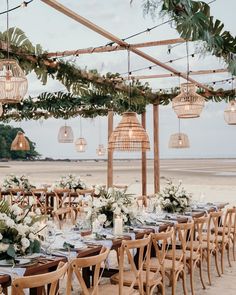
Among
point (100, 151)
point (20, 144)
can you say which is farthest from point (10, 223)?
point (100, 151)

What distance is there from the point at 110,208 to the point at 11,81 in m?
1.80

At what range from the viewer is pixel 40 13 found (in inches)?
275

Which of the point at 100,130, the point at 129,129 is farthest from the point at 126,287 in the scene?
the point at 100,130

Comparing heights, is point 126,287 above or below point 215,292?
above

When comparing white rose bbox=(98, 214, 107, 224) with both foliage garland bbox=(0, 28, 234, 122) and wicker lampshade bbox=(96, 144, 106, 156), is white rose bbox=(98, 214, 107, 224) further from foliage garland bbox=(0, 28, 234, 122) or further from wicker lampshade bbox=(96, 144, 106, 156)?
wicker lampshade bbox=(96, 144, 106, 156)

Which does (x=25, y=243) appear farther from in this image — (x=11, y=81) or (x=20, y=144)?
(x=20, y=144)

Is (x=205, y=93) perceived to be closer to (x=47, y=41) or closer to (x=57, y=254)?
(x=47, y=41)

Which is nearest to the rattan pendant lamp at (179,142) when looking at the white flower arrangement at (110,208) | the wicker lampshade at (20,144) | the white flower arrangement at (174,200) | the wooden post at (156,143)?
the wooden post at (156,143)

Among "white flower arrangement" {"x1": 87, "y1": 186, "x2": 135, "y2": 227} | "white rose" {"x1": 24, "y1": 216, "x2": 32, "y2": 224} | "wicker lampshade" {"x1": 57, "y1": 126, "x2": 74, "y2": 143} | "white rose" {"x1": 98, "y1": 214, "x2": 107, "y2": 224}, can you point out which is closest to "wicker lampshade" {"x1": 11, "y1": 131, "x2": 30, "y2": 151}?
"wicker lampshade" {"x1": 57, "y1": 126, "x2": 74, "y2": 143}

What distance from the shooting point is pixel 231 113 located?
7.86m

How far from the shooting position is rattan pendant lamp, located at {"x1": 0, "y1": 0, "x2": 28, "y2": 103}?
5039mm

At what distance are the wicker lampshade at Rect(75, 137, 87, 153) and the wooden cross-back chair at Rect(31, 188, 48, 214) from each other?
3.80 m

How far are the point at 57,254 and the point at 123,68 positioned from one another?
6.90 m

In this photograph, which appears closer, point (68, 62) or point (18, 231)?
point (18, 231)
